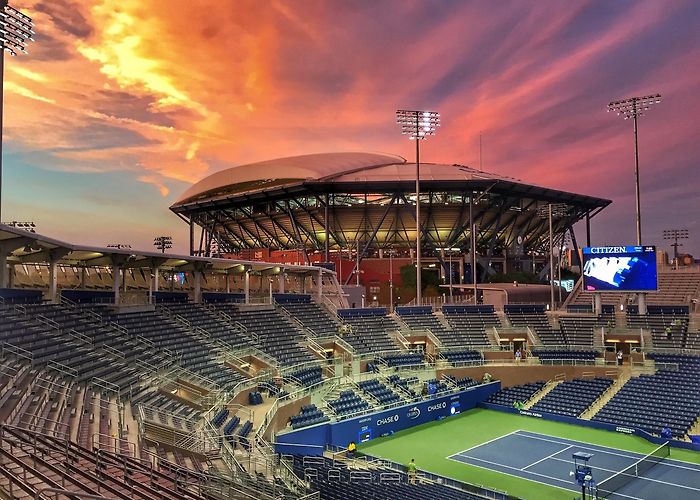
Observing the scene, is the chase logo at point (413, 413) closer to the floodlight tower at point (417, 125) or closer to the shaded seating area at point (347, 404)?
the shaded seating area at point (347, 404)

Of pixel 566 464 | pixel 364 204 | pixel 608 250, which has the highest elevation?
pixel 364 204

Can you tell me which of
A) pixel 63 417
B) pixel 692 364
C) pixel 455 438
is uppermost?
pixel 63 417

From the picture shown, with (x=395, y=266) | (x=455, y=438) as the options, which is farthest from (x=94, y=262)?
(x=395, y=266)

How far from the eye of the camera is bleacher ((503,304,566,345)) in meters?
44.9

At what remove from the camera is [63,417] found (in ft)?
47.2

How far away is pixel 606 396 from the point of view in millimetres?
35500

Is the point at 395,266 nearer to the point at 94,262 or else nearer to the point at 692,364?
the point at 692,364

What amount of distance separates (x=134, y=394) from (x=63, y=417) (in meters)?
5.90

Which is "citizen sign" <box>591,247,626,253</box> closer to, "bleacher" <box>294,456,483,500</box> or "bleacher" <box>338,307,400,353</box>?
"bleacher" <box>338,307,400,353</box>

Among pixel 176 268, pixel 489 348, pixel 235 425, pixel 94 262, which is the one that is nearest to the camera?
pixel 235 425

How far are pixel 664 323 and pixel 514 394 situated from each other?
14.5 meters

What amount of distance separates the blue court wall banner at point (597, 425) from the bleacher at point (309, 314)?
12.6 metres

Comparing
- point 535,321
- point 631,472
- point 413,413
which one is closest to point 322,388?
point 413,413

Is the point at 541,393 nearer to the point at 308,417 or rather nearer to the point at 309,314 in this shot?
the point at 309,314
